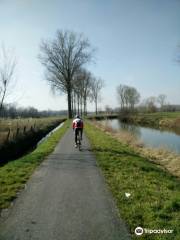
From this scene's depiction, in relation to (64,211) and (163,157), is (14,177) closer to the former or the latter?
(64,211)

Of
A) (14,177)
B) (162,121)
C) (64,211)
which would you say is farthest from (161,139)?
(64,211)

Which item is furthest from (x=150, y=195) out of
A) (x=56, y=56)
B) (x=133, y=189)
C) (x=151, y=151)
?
(x=56, y=56)

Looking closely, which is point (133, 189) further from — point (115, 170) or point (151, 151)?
point (151, 151)

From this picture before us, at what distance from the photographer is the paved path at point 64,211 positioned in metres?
4.95

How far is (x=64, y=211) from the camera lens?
5.96 metres

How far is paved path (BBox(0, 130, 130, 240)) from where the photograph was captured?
4.95 meters

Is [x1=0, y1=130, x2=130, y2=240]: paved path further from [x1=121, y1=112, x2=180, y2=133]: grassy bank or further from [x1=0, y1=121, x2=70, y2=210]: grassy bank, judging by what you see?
[x1=121, y1=112, x2=180, y2=133]: grassy bank

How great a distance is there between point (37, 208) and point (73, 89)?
4534 centimetres

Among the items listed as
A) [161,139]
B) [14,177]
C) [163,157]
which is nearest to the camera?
[14,177]

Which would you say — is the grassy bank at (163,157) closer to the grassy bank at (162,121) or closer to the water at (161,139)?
the water at (161,139)

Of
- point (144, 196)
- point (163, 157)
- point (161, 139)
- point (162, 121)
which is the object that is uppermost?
point (162, 121)

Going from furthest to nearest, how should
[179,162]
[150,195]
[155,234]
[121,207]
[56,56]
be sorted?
[56,56] → [179,162] → [150,195] → [121,207] → [155,234]

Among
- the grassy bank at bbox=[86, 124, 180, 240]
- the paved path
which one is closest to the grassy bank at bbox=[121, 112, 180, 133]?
the grassy bank at bbox=[86, 124, 180, 240]

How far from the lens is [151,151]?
17.0 meters
